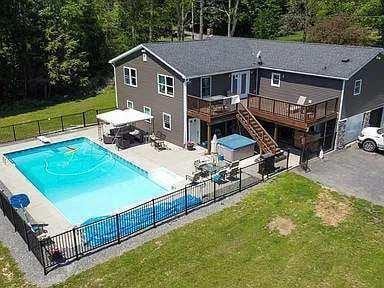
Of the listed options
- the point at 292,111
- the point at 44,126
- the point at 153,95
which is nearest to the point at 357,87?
the point at 292,111

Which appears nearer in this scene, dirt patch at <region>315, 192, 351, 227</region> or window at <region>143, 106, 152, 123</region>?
dirt patch at <region>315, 192, 351, 227</region>

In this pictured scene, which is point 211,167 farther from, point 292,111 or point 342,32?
point 342,32

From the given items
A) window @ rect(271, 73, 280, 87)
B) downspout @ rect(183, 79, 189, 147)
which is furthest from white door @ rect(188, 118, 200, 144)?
window @ rect(271, 73, 280, 87)

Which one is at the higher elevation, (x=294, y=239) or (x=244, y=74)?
(x=244, y=74)

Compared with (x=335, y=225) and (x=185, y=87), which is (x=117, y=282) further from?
(x=185, y=87)

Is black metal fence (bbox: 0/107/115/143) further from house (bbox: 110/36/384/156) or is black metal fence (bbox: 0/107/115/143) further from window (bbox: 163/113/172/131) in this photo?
window (bbox: 163/113/172/131)

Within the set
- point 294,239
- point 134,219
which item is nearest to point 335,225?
point 294,239
